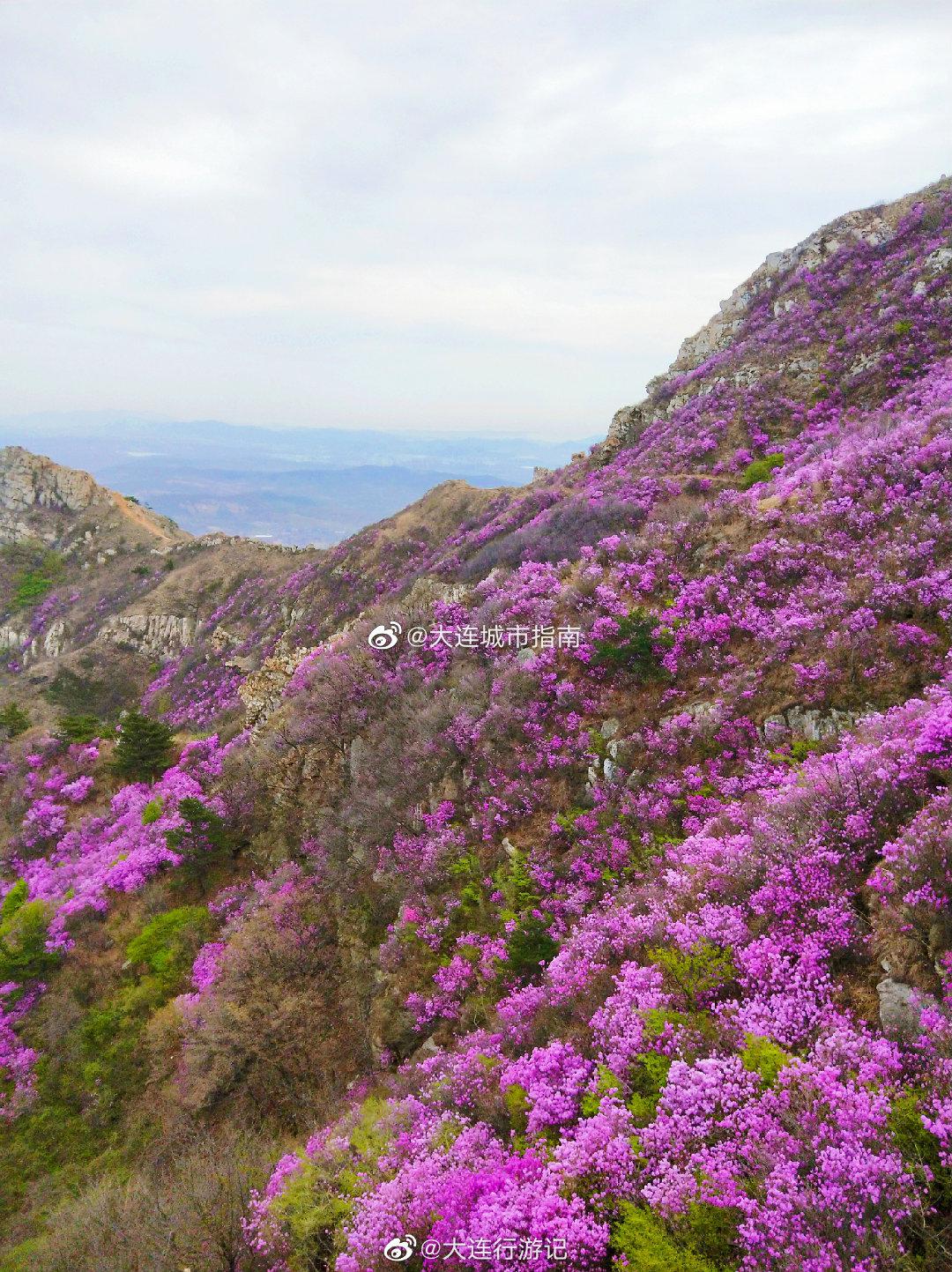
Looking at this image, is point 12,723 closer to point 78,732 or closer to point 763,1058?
point 78,732

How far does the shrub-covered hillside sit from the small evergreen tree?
161 millimetres

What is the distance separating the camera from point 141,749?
78.2 feet

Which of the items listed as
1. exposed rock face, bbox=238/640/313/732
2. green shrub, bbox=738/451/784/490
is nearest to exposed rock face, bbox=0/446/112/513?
exposed rock face, bbox=238/640/313/732

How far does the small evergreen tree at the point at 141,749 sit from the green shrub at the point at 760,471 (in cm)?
2465

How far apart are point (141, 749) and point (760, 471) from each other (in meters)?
26.2

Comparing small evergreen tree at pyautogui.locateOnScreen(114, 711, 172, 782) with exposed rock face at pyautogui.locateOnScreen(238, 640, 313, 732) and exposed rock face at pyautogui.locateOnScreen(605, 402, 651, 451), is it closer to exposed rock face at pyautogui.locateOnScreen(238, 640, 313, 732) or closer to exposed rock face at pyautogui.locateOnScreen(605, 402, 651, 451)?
exposed rock face at pyautogui.locateOnScreen(238, 640, 313, 732)

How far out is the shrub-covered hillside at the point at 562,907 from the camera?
17.1 ft

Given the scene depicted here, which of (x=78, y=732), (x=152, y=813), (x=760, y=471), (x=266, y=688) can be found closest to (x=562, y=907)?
(x=152, y=813)

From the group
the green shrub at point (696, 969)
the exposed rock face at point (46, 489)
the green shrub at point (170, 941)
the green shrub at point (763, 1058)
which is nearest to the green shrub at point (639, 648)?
the green shrub at point (696, 969)

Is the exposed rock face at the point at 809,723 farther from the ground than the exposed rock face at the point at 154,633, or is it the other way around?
the exposed rock face at the point at 809,723

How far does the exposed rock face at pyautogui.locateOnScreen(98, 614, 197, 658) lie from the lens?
5550cm

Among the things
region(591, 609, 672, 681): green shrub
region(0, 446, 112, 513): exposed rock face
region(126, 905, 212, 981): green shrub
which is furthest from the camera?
region(0, 446, 112, 513): exposed rock face

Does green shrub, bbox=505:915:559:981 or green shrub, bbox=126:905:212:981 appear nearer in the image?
green shrub, bbox=505:915:559:981

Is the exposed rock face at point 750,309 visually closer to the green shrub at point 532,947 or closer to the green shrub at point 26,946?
the green shrub at point 532,947
